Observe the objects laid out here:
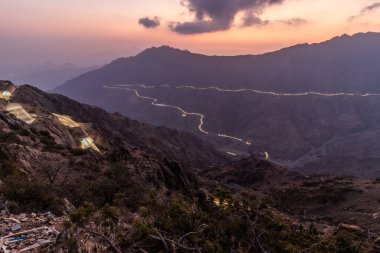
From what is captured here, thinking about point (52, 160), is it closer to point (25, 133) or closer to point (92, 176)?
point (92, 176)

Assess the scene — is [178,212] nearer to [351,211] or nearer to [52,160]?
[52,160]

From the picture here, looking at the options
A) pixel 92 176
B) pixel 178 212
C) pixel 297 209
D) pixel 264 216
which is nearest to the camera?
pixel 178 212

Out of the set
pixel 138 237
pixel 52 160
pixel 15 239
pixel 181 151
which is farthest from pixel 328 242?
pixel 181 151

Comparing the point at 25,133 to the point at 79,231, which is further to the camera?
the point at 25,133

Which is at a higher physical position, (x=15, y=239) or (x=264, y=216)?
(x=15, y=239)

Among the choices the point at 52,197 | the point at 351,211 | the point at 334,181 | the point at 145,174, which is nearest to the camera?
the point at 52,197

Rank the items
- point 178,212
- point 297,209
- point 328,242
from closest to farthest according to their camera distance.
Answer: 1. point 328,242
2. point 178,212
3. point 297,209

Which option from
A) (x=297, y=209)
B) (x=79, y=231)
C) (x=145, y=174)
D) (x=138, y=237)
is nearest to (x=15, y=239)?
(x=79, y=231)

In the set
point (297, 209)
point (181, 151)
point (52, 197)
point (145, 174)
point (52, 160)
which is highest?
point (52, 197)

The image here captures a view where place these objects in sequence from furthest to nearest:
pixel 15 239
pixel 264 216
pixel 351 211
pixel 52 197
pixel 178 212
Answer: pixel 351 211
pixel 264 216
pixel 52 197
pixel 178 212
pixel 15 239
